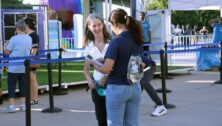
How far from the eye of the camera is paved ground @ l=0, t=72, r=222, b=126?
24.7 feet

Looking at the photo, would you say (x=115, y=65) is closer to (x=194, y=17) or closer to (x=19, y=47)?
(x=19, y=47)

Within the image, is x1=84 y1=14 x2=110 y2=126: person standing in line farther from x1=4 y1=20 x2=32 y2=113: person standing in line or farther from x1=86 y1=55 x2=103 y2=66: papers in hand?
x1=4 y1=20 x2=32 y2=113: person standing in line

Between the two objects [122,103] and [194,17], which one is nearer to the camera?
[122,103]

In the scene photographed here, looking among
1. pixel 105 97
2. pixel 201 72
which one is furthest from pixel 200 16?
pixel 105 97

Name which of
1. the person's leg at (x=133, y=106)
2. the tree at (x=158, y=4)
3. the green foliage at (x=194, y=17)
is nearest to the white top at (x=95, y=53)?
the person's leg at (x=133, y=106)

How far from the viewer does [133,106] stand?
4734mm

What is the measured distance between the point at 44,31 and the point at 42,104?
7.66 m

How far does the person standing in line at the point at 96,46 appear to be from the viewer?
16.5 feet

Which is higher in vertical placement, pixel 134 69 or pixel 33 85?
pixel 134 69

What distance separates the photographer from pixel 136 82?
4.62 meters

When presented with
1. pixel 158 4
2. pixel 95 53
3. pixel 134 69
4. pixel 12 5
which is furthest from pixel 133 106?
pixel 158 4

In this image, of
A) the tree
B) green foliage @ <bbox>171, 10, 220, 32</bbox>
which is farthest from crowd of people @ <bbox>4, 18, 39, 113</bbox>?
the tree

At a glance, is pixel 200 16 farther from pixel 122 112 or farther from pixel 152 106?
pixel 122 112

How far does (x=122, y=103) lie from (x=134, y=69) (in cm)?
36
